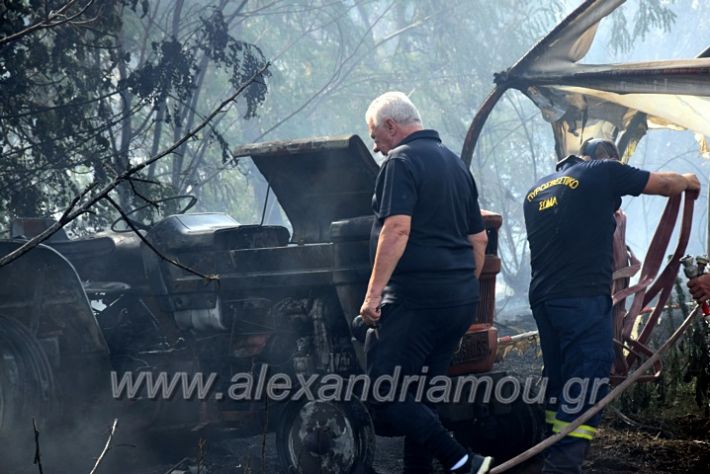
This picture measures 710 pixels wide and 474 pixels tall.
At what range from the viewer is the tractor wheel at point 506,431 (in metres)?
5.64

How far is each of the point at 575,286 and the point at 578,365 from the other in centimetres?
43

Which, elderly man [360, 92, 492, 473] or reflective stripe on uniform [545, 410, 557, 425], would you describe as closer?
elderly man [360, 92, 492, 473]

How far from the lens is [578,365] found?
469 cm

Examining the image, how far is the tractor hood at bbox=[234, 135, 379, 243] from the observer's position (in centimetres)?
561

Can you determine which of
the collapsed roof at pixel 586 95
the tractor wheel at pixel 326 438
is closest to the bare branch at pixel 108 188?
the tractor wheel at pixel 326 438

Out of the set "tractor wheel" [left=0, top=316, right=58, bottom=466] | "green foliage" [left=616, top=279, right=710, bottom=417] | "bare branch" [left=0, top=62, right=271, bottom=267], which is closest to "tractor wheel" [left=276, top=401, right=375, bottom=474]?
"tractor wheel" [left=0, top=316, right=58, bottom=466]

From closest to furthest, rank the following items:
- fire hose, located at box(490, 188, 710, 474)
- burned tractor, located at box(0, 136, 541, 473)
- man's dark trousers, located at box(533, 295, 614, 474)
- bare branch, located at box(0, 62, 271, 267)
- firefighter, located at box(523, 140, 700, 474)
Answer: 1. bare branch, located at box(0, 62, 271, 267)
2. fire hose, located at box(490, 188, 710, 474)
3. man's dark trousers, located at box(533, 295, 614, 474)
4. firefighter, located at box(523, 140, 700, 474)
5. burned tractor, located at box(0, 136, 541, 473)

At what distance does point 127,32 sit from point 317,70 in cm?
1392

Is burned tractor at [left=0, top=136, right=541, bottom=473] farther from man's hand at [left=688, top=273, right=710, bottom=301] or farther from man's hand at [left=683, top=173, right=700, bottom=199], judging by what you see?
man's hand at [left=688, top=273, right=710, bottom=301]

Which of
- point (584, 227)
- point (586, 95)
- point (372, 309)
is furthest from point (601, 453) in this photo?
point (586, 95)

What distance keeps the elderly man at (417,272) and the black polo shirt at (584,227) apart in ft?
1.58

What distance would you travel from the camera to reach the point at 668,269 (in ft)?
17.6

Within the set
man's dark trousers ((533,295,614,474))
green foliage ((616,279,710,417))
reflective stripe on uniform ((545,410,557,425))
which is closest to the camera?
man's dark trousers ((533,295,614,474))

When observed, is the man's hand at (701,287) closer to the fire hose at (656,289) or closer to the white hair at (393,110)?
the fire hose at (656,289)
